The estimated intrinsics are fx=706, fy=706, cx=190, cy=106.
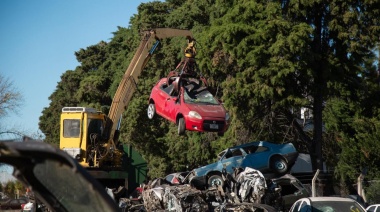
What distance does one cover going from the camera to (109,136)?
26562 millimetres

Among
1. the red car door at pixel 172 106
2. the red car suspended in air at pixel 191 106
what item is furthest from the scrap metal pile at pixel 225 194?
the red car door at pixel 172 106

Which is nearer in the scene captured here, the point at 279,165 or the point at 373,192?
the point at 279,165

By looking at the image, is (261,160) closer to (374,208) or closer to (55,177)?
(374,208)

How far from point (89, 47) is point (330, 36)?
3592 centimetres

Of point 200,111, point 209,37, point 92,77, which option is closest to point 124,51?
point 92,77

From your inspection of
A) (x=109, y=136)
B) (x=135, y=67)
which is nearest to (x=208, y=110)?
(x=135, y=67)

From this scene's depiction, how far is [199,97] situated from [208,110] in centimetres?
66

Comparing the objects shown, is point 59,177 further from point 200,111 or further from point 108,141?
point 108,141

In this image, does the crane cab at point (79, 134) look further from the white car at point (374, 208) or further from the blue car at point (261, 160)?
the white car at point (374, 208)

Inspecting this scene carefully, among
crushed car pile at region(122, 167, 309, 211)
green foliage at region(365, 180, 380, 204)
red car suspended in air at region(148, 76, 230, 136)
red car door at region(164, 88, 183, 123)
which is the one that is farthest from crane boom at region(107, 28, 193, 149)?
green foliage at region(365, 180, 380, 204)

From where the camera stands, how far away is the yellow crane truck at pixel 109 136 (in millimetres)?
25797

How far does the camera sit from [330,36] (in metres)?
32.4

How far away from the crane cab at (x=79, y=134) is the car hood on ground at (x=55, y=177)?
74.5 feet

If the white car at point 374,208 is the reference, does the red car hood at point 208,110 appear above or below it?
above
